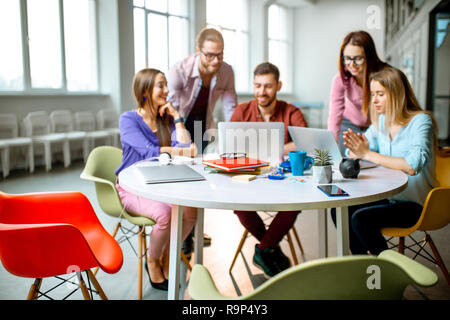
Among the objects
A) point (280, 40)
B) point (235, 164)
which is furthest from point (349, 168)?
point (280, 40)

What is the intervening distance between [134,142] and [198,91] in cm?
94

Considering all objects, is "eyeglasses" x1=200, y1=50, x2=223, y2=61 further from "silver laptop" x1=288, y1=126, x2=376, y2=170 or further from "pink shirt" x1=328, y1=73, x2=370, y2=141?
"silver laptop" x1=288, y1=126, x2=376, y2=170

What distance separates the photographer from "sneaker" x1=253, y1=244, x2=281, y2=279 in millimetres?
2326

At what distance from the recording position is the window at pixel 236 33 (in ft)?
38.1

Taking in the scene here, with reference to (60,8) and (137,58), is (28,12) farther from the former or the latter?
(137,58)

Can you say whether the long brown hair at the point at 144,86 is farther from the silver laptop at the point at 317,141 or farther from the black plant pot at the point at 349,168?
the black plant pot at the point at 349,168

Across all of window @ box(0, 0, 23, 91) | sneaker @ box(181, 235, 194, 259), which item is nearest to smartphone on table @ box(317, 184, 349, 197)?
sneaker @ box(181, 235, 194, 259)

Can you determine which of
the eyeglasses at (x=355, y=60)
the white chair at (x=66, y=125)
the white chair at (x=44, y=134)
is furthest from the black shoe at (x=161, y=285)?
the white chair at (x=66, y=125)

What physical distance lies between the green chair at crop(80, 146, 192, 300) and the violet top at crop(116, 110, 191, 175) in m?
0.12

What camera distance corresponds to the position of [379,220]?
1.94m

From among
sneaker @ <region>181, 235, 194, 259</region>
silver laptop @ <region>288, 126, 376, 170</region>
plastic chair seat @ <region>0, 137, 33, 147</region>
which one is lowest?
sneaker @ <region>181, 235, 194, 259</region>

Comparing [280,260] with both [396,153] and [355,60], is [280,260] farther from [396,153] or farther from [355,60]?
[355,60]

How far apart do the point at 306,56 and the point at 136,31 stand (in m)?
8.57
